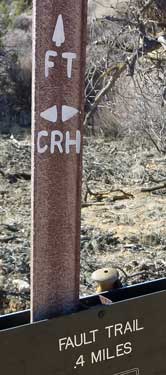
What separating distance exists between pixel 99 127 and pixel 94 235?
5458 millimetres

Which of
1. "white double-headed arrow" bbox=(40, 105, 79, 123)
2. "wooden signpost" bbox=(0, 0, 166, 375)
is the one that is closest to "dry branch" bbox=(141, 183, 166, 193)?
"wooden signpost" bbox=(0, 0, 166, 375)

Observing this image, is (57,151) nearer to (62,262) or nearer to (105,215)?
(62,262)

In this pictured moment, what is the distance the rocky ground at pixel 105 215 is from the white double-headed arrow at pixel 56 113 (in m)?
2.66

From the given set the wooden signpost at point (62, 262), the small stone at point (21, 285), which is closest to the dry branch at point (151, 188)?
the small stone at point (21, 285)

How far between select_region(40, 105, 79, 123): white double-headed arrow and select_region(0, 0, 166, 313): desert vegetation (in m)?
2.61

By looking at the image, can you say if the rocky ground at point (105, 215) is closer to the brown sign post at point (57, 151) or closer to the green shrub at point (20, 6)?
the brown sign post at point (57, 151)

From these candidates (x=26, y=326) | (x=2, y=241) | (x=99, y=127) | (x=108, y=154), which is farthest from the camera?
(x=99, y=127)

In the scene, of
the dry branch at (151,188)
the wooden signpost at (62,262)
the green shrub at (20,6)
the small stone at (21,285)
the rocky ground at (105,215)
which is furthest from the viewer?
the green shrub at (20,6)

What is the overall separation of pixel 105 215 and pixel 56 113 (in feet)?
17.0

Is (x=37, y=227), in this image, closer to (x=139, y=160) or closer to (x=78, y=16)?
(x=78, y=16)

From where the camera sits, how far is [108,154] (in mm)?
10750

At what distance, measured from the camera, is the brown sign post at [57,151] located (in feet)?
7.45

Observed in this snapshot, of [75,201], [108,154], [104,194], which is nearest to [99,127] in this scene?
[108,154]

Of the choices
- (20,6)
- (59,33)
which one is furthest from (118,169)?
(20,6)
